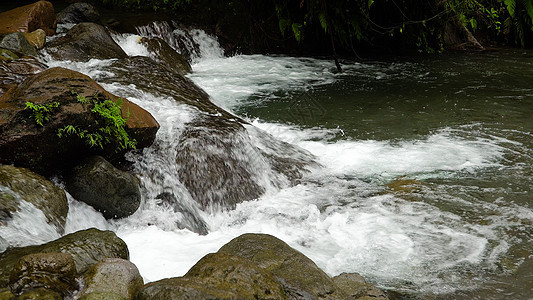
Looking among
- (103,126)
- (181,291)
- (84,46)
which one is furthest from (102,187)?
(84,46)

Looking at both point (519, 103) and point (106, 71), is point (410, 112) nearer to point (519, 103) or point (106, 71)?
point (519, 103)

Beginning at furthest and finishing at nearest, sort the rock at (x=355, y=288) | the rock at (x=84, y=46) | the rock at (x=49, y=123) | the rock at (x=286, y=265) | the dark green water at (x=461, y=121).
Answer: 1. the rock at (x=84, y=46)
2. the rock at (x=49, y=123)
3. the dark green water at (x=461, y=121)
4. the rock at (x=355, y=288)
5. the rock at (x=286, y=265)

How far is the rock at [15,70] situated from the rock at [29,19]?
2.83 metres

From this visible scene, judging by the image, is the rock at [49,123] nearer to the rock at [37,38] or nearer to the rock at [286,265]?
the rock at [286,265]

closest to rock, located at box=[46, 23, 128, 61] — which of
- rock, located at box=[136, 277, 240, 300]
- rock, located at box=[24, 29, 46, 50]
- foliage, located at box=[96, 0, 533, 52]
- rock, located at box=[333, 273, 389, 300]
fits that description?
rock, located at box=[24, 29, 46, 50]

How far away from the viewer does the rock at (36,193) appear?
4538 mm

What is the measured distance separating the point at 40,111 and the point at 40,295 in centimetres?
271

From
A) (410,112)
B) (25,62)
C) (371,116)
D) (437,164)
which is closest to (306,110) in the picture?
(371,116)

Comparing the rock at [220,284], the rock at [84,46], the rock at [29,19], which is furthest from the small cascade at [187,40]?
the rock at [220,284]

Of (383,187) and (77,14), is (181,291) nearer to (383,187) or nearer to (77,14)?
(383,187)

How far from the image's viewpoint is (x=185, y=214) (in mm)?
5664

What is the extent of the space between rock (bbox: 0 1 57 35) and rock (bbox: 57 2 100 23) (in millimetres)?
1582

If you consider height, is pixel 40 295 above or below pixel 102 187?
above

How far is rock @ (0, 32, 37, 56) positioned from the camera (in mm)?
8086
